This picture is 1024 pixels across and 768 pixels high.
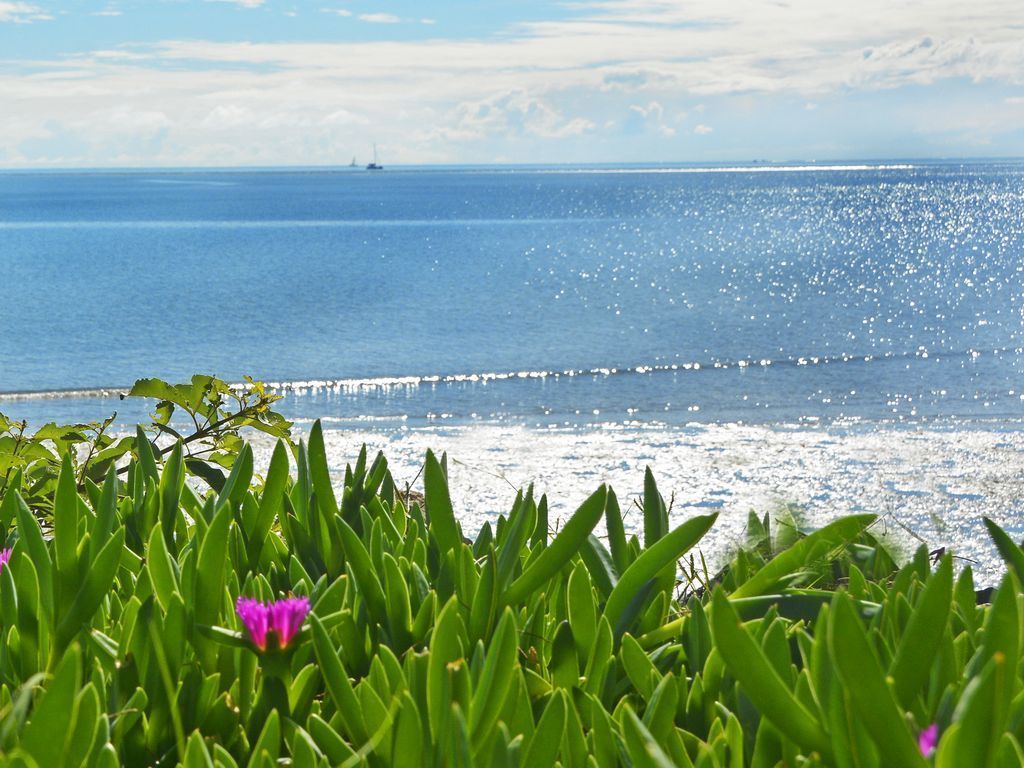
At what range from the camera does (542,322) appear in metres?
22.4

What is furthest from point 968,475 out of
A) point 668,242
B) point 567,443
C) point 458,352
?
point 668,242

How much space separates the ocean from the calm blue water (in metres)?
0.10

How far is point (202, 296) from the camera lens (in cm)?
2845

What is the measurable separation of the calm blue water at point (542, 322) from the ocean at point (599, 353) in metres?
0.10

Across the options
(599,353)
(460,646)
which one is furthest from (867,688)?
(599,353)

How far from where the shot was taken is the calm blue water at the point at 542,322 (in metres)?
13.5

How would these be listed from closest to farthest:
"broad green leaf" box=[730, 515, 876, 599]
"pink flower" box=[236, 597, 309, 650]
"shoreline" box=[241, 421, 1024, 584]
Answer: "pink flower" box=[236, 597, 309, 650] < "broad green leaf" box=[730, 515, 876, 599] < "shoreline" box=[241, 421, 1024, 584]

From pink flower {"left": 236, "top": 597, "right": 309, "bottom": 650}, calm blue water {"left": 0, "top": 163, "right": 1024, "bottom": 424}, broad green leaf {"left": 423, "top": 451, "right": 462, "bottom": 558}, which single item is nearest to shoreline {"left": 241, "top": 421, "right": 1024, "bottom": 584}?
calm blue water {"left": 0, "top": 163, "right": 1024, "bottom": 424}

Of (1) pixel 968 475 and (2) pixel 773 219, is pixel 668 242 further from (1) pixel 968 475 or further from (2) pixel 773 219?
(1) pixel 968 475

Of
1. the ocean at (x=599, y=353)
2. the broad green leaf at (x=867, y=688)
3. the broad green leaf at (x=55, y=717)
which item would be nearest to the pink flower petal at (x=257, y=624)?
the broad green leaf at (x=55, y=717)

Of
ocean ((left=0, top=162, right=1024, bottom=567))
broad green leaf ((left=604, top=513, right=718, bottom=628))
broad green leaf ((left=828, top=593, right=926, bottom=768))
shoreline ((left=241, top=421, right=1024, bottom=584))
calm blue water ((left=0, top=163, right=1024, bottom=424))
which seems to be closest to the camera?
broad green leaf ((left=828, top=593, right=926, bottom=768))

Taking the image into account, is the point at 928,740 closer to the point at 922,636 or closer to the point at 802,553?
the point at 922,636

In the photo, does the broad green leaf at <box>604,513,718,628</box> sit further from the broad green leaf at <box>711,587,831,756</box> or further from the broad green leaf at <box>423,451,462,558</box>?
the broad green leaf at <box>711,587,831,756</box>

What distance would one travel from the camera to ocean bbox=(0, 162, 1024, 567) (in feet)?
25.3
